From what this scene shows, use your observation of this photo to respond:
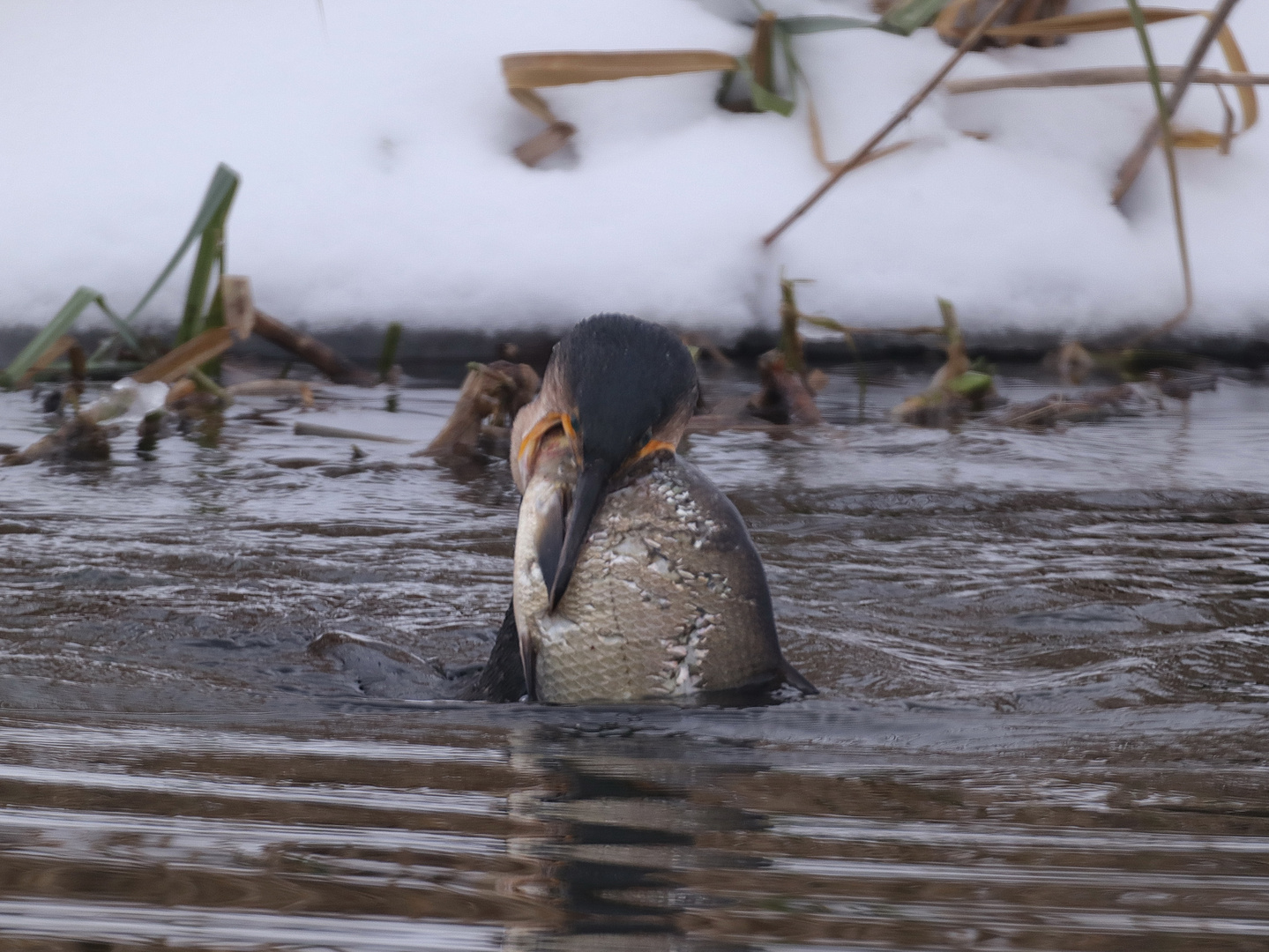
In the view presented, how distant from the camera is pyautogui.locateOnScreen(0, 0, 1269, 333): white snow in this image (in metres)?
5.21

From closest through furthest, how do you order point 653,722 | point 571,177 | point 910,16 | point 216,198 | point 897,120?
point 653,722 < point 216,198 < point 897,120 < point 571,177 < point 910,16

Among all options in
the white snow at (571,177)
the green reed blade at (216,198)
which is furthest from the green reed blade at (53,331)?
the white snow at (571,177)

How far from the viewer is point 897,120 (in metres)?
4.74

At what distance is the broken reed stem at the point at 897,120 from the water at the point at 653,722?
1175 millimetres

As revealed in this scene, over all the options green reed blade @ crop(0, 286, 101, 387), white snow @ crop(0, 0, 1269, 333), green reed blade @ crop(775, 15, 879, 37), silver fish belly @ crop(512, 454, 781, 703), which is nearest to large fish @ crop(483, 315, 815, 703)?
silver fish belly @ crop(512, 454, 781, 703)

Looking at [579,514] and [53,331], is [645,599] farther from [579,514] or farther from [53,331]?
[53,331]

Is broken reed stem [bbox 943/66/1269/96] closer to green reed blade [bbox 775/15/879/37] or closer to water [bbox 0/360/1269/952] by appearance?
green reed blade [bbox 775/15/879/37]

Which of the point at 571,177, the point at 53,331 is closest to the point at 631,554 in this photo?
the point at 53,331

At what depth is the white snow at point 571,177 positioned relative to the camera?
5207mm

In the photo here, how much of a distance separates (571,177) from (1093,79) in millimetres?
1824

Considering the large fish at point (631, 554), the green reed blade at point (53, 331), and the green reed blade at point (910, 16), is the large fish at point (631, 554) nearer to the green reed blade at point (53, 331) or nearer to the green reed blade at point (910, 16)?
the green reed blade at point (53, 331)

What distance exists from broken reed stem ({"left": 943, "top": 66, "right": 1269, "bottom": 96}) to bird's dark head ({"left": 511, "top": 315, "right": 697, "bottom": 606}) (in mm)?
3721

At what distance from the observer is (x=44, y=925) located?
36.9 inches

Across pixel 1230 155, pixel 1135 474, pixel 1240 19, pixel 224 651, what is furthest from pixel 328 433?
pixel 1240 19
